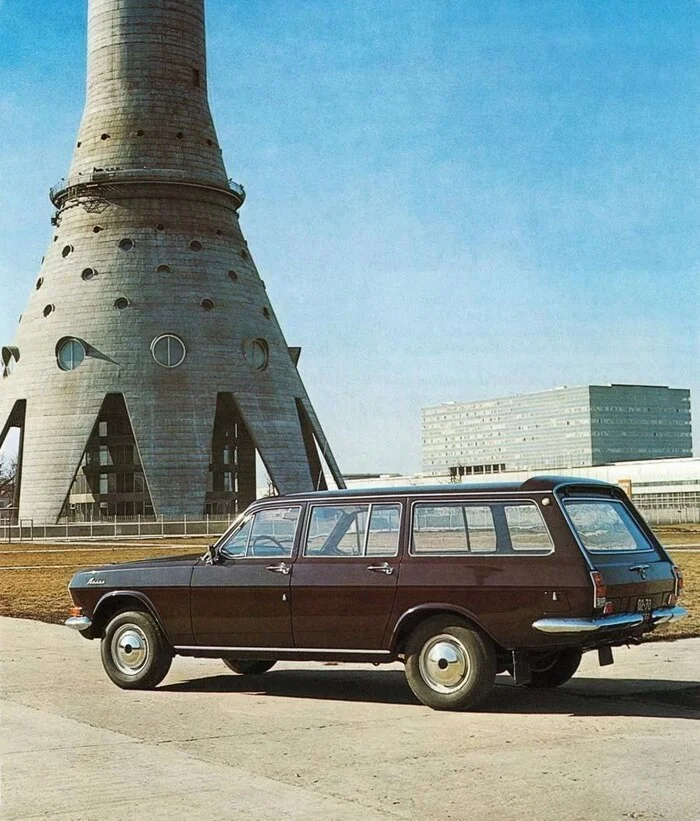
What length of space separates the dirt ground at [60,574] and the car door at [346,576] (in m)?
6.31

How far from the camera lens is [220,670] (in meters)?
15.1

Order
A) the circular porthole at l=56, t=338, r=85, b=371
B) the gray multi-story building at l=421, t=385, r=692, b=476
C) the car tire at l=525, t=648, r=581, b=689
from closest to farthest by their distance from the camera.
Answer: the car tire at l=525, t=648, r=581, b=689 < the circular porthole at l=56, t=338, r=85, b=371 < the gray multi-story building at l=421, t=385, r=692, b=476

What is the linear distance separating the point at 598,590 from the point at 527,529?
35.7 inches

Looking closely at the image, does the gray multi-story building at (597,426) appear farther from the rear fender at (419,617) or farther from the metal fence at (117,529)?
the rear fender at (419,617)

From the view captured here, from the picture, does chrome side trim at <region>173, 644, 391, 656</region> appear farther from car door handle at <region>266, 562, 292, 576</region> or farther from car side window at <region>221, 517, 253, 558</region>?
car side window at <region>221, 517, 253, 558</region>

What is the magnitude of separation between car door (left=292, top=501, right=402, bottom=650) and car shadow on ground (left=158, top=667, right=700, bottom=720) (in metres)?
0.72

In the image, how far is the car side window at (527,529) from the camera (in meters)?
11.9

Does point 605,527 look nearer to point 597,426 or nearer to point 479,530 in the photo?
point 479,530

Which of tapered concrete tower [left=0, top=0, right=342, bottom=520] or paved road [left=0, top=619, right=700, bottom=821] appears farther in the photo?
tapered concrete tower [left=0, top=0, right=342, bottom=520]

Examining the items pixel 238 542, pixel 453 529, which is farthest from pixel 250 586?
pixel 453 529

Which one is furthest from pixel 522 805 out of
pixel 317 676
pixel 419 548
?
pixel 317 676

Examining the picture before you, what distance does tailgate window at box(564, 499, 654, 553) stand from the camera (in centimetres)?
1214

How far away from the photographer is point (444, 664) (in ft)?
38.7

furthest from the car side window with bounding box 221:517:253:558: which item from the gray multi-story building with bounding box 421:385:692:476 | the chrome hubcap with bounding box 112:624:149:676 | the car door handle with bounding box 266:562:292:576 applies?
the gray multi-story building with bounding box 421:385:692:476
